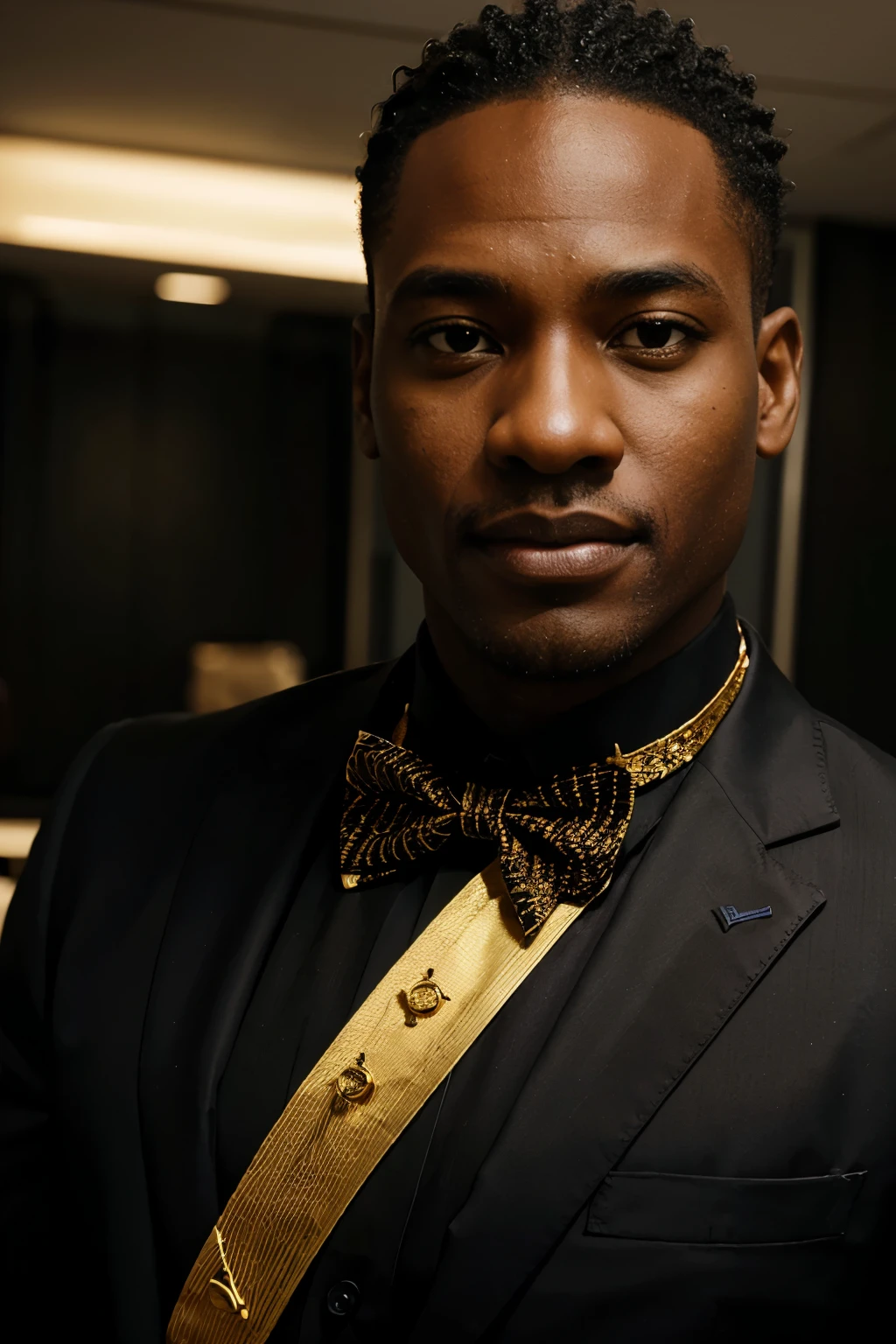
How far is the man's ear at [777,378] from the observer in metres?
1.10

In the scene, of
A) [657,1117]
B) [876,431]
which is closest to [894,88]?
[876,431]

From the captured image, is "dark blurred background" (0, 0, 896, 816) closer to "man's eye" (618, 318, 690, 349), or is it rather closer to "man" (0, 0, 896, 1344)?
"man" (0, 0, 896, 1344)

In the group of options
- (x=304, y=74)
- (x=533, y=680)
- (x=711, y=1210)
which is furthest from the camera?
(x=304, y=74)

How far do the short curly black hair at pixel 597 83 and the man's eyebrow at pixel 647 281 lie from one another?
11cm

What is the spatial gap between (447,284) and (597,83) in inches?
7.8

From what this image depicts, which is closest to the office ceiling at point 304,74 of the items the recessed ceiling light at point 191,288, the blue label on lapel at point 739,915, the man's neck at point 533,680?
the recessed ceiling light at point 191,288

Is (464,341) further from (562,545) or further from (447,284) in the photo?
(562,545)

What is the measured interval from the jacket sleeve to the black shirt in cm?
25

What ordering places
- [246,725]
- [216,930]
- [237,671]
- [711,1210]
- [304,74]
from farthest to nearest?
1. [237,671]
2. [304,74]
3. [246,725]
4. [216,930]
5. [711,1210]

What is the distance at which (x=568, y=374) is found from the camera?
91cm

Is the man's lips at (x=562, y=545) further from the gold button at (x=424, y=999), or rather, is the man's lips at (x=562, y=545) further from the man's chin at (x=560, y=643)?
the gold button at (x=424, y=999)

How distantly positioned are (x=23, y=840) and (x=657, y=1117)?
4.02 ft

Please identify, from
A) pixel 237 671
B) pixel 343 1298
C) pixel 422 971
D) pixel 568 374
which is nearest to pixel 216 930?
pixel 422 971

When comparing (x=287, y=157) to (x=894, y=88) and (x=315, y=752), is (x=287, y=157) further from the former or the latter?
(x=315, y=752)
